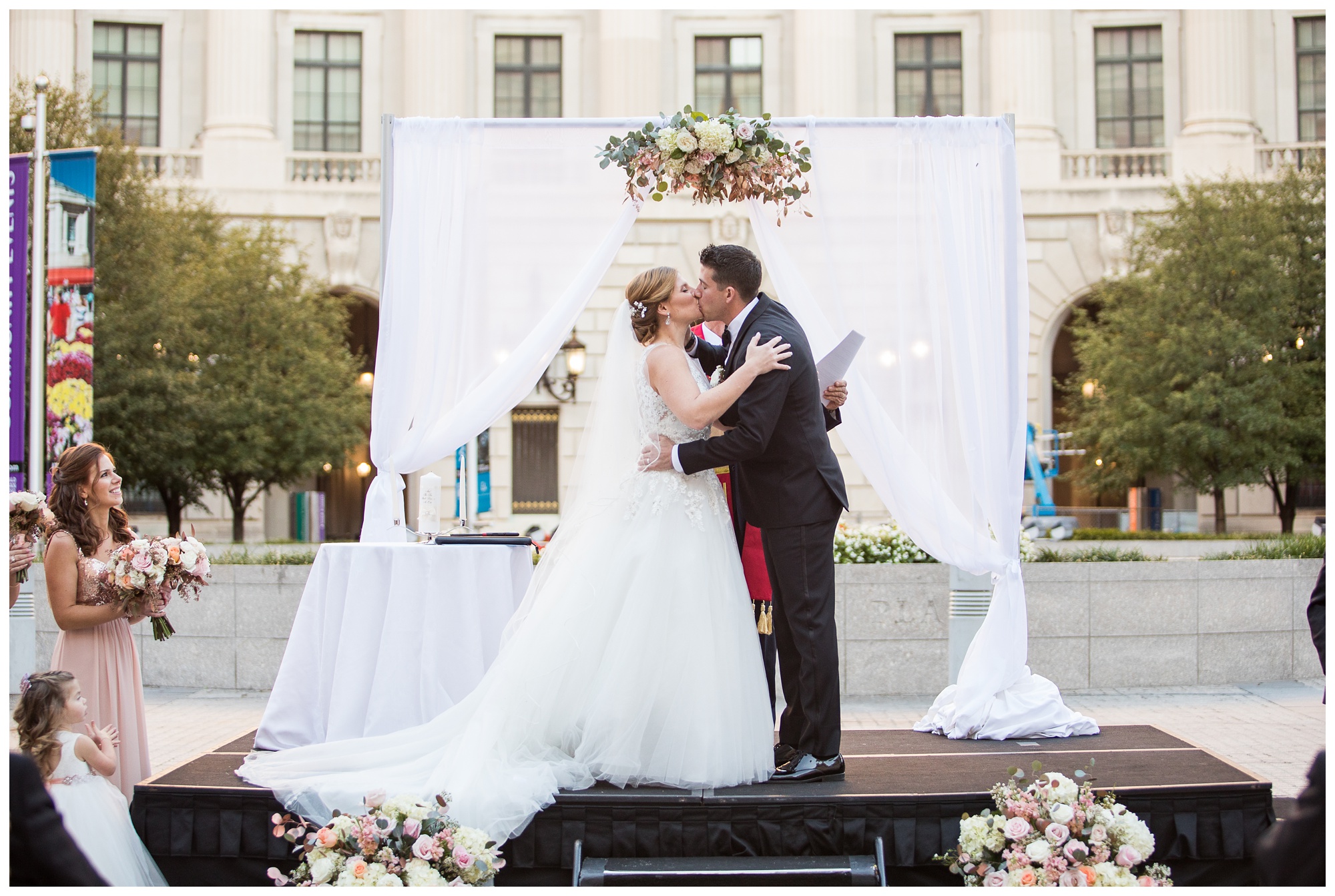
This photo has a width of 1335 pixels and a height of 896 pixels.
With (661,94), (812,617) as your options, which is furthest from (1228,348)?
(812,617)

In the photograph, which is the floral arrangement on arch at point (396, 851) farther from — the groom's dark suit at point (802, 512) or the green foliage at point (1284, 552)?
the green foliage at point (1284, 552)


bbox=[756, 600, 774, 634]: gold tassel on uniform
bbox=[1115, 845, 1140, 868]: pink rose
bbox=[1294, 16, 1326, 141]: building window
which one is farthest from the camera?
bbox=[1294, 16, 1326, 141]: building window

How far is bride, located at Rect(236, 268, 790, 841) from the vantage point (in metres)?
5.06

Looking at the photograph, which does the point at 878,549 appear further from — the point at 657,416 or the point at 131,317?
the point at 131,317

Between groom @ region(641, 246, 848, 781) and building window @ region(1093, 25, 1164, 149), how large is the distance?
22505 mm

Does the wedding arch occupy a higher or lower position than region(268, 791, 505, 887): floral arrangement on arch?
higher

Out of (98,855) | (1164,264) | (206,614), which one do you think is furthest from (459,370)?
(1164,264)

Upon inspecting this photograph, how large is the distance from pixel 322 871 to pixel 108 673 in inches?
64.2

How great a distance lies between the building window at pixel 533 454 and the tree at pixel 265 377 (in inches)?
124

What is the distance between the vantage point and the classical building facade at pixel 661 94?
2367 cm

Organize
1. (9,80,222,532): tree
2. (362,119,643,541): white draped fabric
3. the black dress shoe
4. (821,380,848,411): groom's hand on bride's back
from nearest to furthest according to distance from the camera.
Result: the black dress shoe, (821,380,848,411): groom's hand on bride's back, (362,119,643,541): white draped fabric, (9,80,222,532): tree

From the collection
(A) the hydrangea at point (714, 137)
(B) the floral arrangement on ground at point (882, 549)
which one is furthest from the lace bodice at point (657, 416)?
(B) the floral arrangement on ground at point (882, 549)

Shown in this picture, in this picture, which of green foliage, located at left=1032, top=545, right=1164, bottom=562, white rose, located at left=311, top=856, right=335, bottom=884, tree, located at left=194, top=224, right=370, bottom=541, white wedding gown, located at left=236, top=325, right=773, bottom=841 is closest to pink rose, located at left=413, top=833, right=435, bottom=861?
white rose, located at left=311, top=856, right=335, bottom=884

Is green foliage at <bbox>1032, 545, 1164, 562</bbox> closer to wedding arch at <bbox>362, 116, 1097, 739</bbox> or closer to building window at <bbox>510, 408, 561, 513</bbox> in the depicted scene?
wedding arch at <bbox>362, 116, 1097, 739</bbox>
